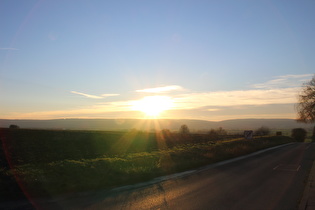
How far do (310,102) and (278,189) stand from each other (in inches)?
1301

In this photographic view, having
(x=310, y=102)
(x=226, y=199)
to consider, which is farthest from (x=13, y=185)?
(x=310, y=102)

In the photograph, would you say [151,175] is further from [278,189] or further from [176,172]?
[278,189]

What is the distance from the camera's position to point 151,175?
43.1 feet

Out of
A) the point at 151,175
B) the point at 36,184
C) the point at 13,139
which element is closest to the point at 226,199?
the point at 151,175

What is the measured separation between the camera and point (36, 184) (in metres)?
9.49

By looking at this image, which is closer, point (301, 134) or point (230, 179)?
point (230, 179)

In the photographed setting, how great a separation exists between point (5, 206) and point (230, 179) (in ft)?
30.9

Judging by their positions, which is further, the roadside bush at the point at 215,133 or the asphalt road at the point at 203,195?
the roadside bush at the point at 215,133

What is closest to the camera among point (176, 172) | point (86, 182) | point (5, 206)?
point (5, 206)

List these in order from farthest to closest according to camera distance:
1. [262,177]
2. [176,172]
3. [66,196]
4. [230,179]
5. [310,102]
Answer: [310,102]
[176,172]
[262,177]
[230,179]
[66,196]

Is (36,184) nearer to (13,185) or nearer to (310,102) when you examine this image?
(13,185)

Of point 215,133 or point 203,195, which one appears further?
point 215,133

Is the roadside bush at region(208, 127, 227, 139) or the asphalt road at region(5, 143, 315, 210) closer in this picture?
the asphalt road at region(5, 143, 315, 210)

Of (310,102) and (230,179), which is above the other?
(310,102)
